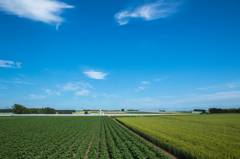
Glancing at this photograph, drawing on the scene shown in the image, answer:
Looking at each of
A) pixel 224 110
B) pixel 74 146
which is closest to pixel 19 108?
pixel 74 146

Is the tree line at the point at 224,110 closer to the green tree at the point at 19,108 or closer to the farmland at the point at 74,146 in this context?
the farmland at the point at 74,146

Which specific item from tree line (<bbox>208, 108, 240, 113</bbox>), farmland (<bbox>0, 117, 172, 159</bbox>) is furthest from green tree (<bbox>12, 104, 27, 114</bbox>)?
tree line (<bbox>208, 108, 240, 113</bbox>)

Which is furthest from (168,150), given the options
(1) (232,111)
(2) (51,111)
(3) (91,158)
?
(2) (51,111)

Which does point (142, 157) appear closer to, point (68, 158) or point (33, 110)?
point (68, 158)

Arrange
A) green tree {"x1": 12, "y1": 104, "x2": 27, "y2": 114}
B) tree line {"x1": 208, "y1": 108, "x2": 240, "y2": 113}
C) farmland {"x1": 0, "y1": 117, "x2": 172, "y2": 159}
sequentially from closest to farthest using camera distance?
farmland {"x1": 0, "y1": 117, "x2": 172, "y2": 159}, tree line {"x1": 208, "y1": 108, "x2": 240, "y2": 113}, green tree {"x1": 12, "y1": 104, "x2": 27, "y2": 114}

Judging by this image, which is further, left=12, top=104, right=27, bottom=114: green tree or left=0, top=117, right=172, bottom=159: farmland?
left=12, top=104, right=27, bottom=114: green tree

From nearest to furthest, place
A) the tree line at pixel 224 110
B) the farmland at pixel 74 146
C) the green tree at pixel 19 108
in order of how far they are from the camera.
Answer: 1. the farmland at pixel 74 146
2. the tree line at pixel 224 110
3. the green tree at pixel 19 108

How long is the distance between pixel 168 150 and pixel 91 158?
814cm

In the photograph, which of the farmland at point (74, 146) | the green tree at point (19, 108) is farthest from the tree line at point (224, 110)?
the green tree at point (19, 108)

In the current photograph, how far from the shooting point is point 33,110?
4958 inches

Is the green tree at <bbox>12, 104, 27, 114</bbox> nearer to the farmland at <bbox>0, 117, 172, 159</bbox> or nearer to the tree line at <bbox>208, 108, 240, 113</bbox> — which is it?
the farmland at <bbox>0, 117, 172, 159</bbox>

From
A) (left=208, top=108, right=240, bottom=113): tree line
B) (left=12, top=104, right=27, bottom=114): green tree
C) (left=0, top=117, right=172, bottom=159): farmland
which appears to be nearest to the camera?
(left=0, top=117, right=172, bottom=159): farmland

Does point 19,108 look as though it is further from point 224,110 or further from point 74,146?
point 224,110

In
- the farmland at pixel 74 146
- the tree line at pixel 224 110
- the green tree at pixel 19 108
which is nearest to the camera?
the farmland at pixel 74 146
